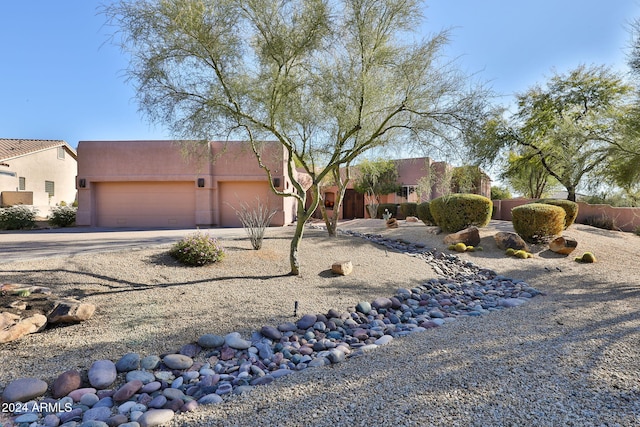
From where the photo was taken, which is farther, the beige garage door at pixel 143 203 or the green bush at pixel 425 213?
the beige garage door at pixel 143 203

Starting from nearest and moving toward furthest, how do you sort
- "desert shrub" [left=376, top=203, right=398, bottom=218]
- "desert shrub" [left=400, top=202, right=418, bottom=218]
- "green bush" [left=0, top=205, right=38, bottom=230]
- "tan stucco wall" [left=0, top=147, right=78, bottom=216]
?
"green bush" [left=0, top=205, right=38, bottom=230], "desert shrub" [left=400, top=202, right=418, bottom=218], "tan stucco wall" [left=0, top=147, right=78, bottom=216], "desert shrub" [left=376, top=203, right=398, bottom=218]

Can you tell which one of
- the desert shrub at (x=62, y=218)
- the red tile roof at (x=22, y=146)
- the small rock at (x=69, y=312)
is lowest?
the small rock at (x=69, y=312)

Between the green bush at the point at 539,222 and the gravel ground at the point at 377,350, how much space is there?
7.33ft

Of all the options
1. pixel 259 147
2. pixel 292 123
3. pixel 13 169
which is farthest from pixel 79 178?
pixel 292 123

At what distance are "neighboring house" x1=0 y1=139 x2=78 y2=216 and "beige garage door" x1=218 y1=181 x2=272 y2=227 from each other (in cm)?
1028

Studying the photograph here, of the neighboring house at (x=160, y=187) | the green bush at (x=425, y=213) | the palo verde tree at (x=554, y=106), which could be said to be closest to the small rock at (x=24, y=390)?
the green bush at (x=425, y=213)

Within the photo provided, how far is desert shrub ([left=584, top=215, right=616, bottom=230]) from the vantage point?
47.3 feet

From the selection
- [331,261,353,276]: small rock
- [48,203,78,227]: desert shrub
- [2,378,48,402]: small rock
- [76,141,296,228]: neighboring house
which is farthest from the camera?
[76,141,296,228]: neighboring house

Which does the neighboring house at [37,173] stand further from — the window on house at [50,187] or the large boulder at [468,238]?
the large boulder at [468,238]

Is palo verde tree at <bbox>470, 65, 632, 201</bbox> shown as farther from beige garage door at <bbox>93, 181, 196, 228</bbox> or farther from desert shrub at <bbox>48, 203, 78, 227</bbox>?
desert shrub at <bbox>48, 203, 78, 227</bbox>

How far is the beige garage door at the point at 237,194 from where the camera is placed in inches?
663

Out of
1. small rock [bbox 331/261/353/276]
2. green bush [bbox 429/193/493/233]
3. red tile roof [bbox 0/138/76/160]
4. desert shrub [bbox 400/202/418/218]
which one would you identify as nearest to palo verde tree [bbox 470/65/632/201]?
desert shrub [bbox 400/202/418/218]

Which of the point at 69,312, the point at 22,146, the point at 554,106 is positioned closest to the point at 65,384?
the point at 69,312

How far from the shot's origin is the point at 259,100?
666 cm
